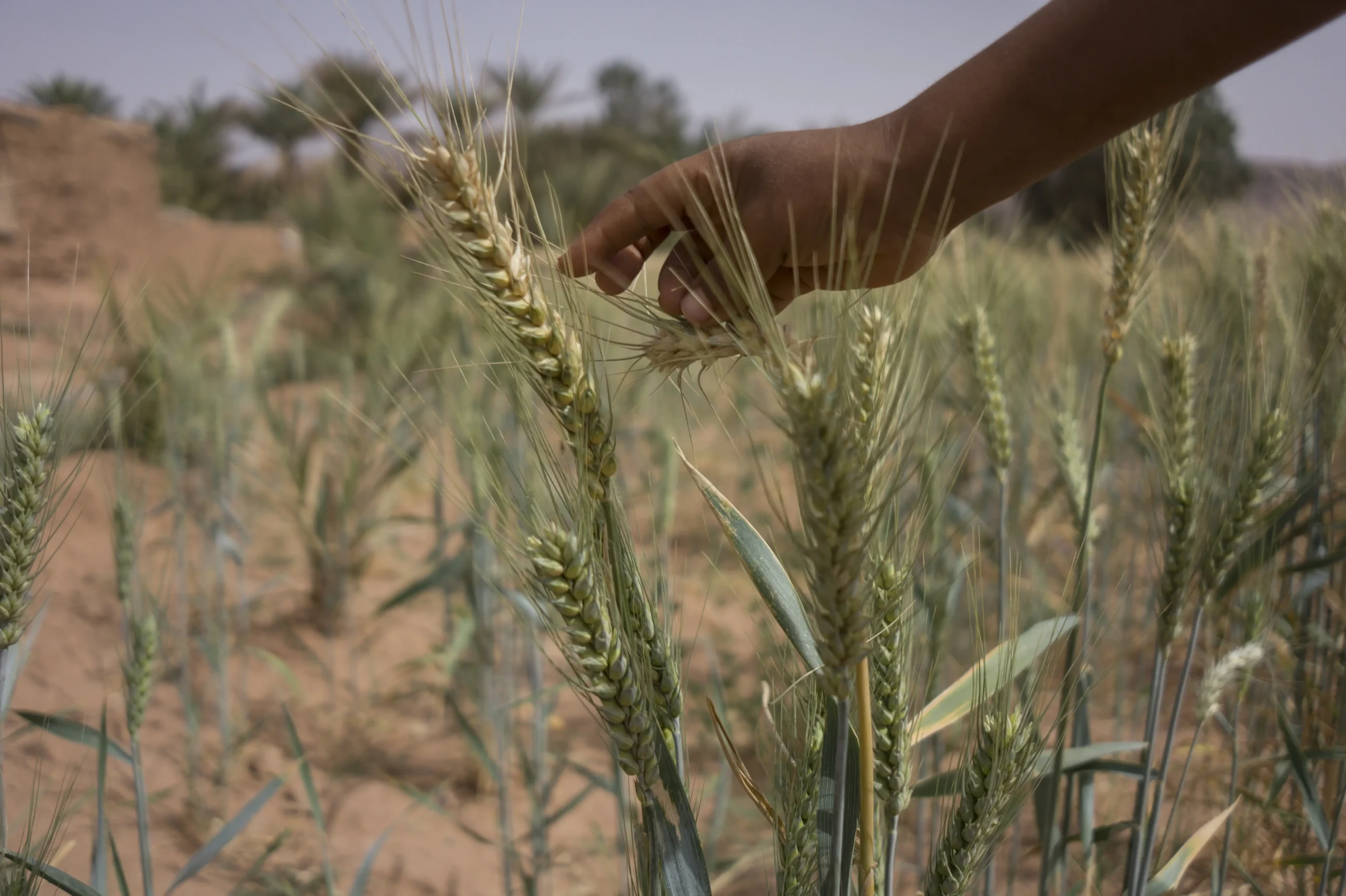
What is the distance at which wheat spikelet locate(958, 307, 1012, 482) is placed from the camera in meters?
1.32

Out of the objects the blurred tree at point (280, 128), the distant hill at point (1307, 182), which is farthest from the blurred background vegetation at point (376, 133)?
the distant hill at point (1307, 182)

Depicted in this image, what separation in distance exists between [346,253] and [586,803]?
558cm

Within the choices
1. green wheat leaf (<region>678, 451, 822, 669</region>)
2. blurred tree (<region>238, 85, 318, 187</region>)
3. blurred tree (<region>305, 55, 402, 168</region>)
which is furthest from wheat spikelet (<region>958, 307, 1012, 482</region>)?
blurred tree (<region>238, 85, 318, 187</region>)

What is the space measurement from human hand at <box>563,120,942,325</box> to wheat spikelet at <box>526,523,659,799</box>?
0.25 m

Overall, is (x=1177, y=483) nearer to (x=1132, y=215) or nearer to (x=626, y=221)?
(x=1132, y=215)

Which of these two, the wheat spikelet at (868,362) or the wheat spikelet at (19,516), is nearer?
the wheat spikelet at (868,362)

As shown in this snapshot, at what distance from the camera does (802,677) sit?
790mm

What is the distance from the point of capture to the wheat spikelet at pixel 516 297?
69 cm

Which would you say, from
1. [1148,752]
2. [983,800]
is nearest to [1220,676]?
[1148,752]

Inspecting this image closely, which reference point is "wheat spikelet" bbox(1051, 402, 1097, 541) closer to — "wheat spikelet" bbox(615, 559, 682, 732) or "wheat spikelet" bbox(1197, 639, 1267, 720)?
"wheat spikelet" bbox(1197, 639, 1267, 720)

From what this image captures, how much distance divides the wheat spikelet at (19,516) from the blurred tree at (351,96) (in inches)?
18.1

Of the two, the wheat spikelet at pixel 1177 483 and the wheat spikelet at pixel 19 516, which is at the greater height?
the wheat spikelet at pixel 19 516

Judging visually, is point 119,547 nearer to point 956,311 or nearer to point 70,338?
point 956,311

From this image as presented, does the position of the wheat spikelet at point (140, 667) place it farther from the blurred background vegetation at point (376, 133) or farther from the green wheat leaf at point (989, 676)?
the blurred background vegetation at point (376, 133)
